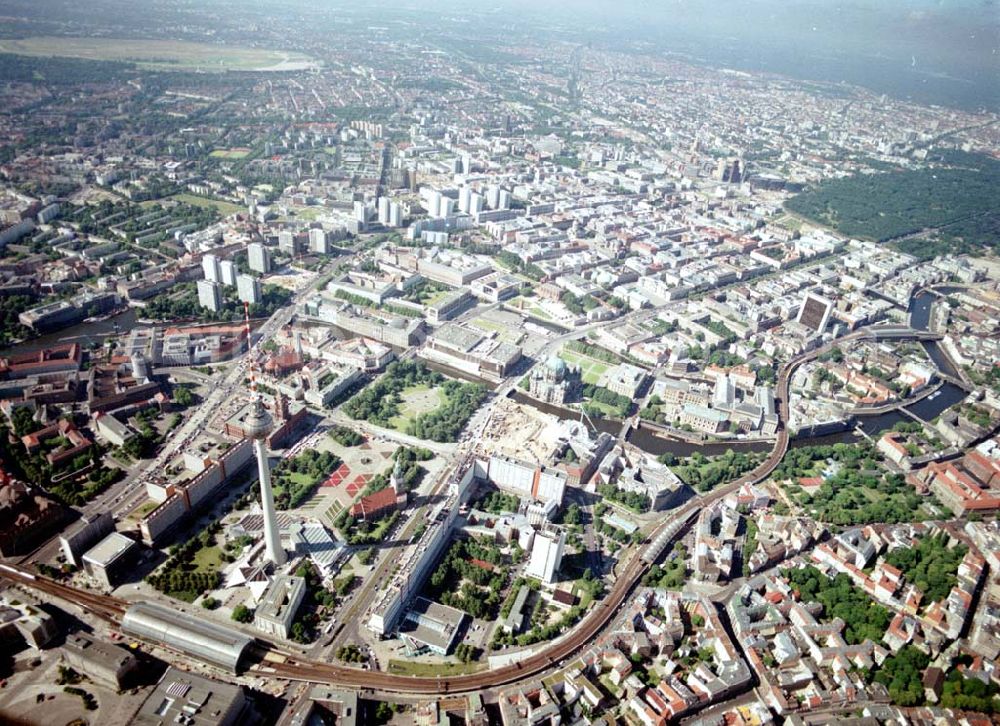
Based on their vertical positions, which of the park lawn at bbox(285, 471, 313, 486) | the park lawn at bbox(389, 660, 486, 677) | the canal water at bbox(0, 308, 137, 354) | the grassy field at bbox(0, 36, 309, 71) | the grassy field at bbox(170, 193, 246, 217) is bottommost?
the canal water at bbox(0, 308, 137, 354)

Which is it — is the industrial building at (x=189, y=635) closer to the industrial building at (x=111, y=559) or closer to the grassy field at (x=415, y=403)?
the industrial building at (x=111, y=559)

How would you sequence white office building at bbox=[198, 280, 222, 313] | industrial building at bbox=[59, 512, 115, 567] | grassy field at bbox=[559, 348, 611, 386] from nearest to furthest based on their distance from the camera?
industrial building at bbox=[59, 512, 115, 567]
grassy field at bbox=[559, 348, 611, 386]
white office building at bbox=[198, 280, 222, 313]

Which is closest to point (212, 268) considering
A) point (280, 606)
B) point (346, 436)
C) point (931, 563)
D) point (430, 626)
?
point (346, 436)

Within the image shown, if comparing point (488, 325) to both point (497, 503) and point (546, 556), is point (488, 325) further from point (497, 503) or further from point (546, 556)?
point (546, 556)

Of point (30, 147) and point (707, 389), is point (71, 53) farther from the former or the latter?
point (707, 389)

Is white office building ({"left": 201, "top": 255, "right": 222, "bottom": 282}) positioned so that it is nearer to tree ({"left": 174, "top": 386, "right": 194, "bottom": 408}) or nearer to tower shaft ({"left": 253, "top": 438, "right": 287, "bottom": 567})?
tree ({"left": 174, "top": 386, "right": 194, "bottom": 408})

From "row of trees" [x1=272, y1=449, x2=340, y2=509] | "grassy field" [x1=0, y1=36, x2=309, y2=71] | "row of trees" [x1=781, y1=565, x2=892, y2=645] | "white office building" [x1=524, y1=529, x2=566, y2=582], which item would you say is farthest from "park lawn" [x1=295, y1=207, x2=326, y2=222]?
"grassy field" [x1=0, y1=36, x2=309, y2=71]

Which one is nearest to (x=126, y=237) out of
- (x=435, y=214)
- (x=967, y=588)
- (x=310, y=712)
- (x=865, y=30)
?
(x=435, y=214)
